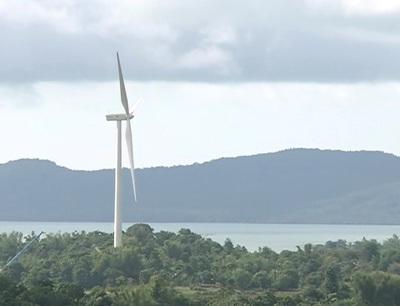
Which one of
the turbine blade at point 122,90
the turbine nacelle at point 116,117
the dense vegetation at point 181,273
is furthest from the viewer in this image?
the turbine nacelle at point 116,117

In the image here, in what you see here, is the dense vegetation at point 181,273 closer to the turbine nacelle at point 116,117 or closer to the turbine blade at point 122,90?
the turbine nacelle at point 116,117

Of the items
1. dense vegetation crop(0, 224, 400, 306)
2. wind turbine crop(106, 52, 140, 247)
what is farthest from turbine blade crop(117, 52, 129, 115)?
dense vegetation crop(0, 224, 400, 306)

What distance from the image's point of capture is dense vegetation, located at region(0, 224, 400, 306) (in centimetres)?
9350

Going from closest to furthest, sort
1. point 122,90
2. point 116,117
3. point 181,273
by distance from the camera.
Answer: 1. point 122,90
2. point 181,273
3. point 116,117

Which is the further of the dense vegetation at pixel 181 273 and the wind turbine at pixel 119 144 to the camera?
the wind turbine at pixel 119 144

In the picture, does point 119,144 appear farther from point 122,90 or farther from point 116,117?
point 122,90

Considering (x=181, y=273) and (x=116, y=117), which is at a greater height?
(x=116, y=117)

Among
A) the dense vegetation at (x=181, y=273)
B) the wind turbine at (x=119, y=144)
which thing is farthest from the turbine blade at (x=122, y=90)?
the dense vegetation at (x=181, y=273)

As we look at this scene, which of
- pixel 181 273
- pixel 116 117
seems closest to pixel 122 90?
pixel 116 117

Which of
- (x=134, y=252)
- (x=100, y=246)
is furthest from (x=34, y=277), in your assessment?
(x=100, y=246)

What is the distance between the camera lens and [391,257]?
474 ft

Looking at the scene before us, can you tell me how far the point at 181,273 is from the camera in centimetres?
13038

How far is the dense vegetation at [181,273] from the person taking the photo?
93.5 meters

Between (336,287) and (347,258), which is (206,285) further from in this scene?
(347,258)
